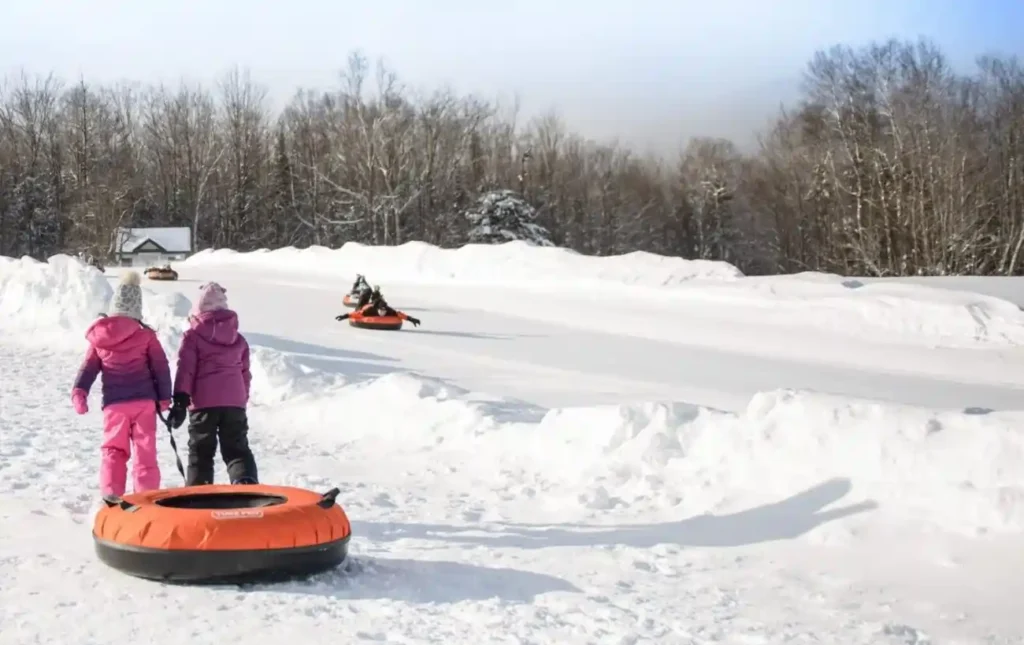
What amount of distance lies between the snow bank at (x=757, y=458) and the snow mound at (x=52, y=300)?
30.8 feet

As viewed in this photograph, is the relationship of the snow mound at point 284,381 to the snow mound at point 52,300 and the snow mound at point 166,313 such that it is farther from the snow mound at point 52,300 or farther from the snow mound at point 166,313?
the snow mound at point 52,300

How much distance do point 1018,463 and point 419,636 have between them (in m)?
3.65

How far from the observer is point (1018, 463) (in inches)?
222

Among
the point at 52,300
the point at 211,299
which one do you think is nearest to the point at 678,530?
the point at 211,299

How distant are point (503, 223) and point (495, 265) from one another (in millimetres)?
19748

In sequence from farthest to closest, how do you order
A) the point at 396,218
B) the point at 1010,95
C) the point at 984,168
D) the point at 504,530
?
the point at 396,218 → the point at 1010,95 → the point at 984,168 → the point at 504,530

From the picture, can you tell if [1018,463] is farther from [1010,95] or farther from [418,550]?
[1010,95]

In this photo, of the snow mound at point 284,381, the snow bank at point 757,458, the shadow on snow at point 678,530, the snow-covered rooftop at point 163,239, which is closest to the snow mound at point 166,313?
the snow mound at point 284,381

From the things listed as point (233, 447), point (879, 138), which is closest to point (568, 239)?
point (879, 138)

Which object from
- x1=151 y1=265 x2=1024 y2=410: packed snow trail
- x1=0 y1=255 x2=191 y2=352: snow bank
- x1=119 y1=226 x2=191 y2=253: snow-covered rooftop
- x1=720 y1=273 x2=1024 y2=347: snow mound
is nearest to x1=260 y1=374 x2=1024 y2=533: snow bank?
x1=151 y1=265 x2=1024 y2=410: packed snow trail

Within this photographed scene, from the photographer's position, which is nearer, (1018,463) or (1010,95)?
(1018,463)

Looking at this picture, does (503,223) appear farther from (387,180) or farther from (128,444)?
(128,444)

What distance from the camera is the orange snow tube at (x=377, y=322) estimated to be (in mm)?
20391

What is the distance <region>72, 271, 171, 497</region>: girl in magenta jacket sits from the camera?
19.0 feet
